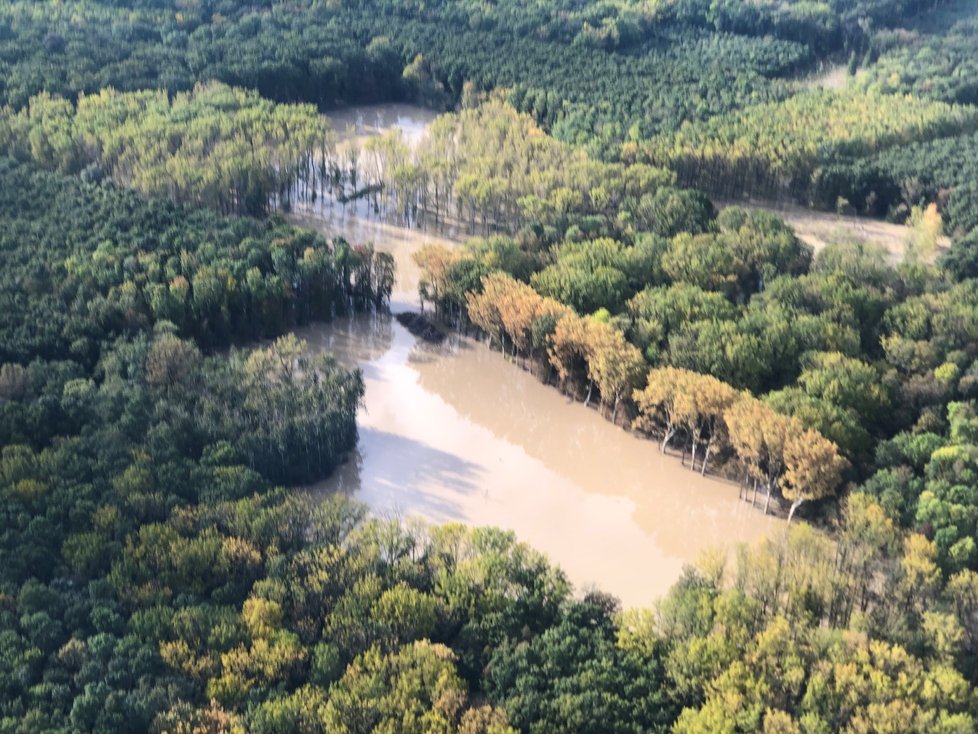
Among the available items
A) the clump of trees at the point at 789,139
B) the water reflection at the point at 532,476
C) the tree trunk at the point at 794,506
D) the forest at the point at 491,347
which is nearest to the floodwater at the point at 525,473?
the water reflection at the point at 532,476

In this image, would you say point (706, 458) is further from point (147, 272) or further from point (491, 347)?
point (147, 272)

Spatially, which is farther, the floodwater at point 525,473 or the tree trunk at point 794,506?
the floodwater at point 525,473

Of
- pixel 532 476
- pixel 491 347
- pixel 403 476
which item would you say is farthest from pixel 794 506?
pixel 491 347

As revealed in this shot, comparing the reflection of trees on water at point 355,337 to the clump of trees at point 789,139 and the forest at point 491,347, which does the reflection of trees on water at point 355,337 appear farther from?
the clump of trees at point 789,139

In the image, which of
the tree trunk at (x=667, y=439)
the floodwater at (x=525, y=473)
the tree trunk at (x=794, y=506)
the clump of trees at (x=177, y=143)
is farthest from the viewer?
the clump of trees at (x=177, y=143)

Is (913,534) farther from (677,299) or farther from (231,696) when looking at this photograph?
(231,696)
